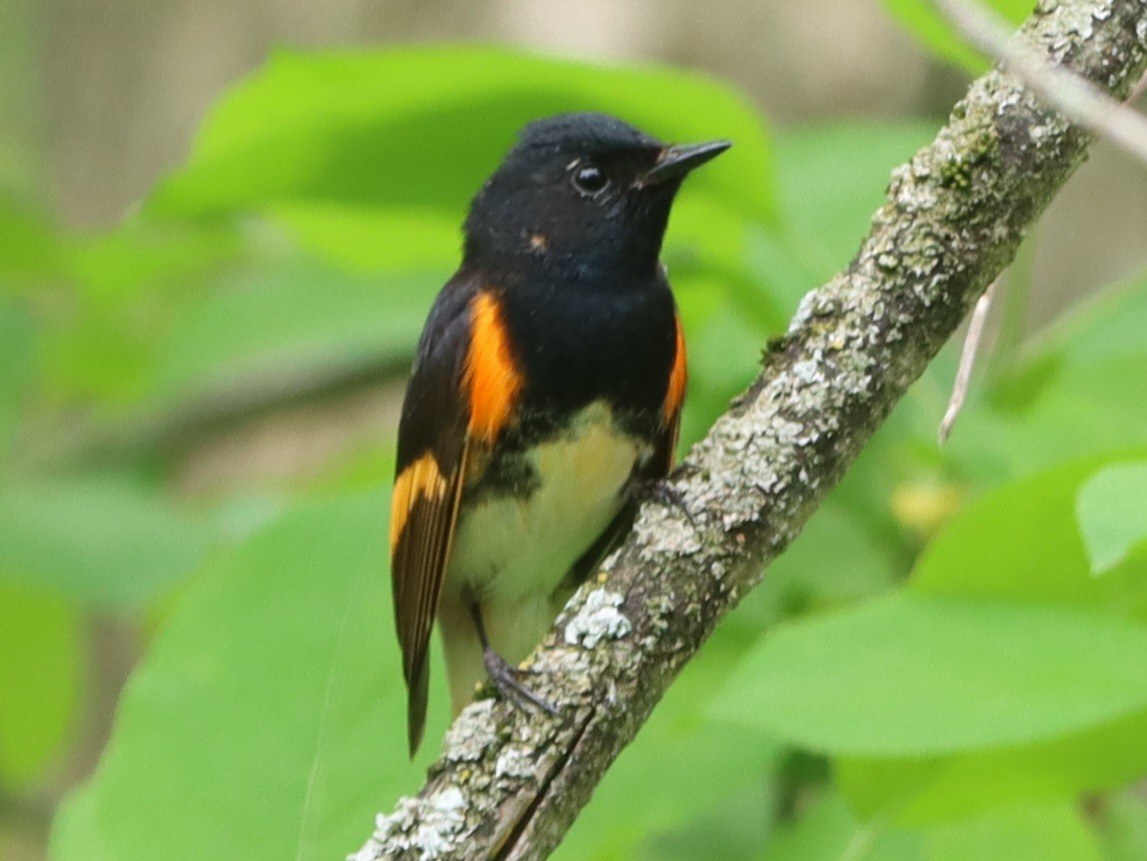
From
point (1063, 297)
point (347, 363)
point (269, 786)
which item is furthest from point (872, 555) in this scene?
point (347, 363)

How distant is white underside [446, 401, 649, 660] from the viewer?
2.73m

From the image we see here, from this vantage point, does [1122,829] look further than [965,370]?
Yes

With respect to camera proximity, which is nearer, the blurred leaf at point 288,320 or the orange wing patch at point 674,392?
the orange wing patch at point 674,392

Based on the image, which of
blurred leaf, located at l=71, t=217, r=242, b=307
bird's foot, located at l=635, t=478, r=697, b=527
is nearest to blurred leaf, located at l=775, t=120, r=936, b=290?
bird's foot, located at l=635, t=478, r=697, b=527

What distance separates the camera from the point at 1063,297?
15.3 ft

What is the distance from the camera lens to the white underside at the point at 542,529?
8.97ft

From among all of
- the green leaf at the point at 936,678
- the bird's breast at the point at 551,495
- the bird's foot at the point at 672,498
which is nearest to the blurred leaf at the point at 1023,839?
the green leaf at the point at 936,678

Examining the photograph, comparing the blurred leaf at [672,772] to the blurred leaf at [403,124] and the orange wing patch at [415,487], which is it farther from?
the blurred leaf at [403,124]

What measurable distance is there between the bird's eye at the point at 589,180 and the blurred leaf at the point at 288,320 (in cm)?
73

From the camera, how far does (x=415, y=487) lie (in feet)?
9.06

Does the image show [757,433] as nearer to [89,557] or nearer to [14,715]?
[89,557]

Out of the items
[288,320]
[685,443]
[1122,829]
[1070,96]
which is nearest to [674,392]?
[685,443]

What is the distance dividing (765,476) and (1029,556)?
328 millimetres

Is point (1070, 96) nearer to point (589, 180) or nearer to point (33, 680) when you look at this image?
point (589, 180)
